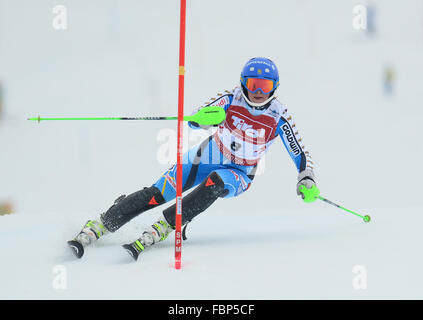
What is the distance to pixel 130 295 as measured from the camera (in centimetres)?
211

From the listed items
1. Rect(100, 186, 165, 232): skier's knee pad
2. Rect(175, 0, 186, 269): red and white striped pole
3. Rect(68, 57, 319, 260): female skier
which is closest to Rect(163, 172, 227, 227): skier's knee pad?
Rect(68, 57, 319, 260): female skier

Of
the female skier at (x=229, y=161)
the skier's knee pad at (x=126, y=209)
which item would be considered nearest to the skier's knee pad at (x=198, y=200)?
the female skier at (x=229, y=161)

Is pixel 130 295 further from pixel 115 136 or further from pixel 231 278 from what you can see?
pixel 115 136

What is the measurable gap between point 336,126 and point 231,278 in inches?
178

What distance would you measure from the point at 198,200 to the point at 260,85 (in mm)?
721

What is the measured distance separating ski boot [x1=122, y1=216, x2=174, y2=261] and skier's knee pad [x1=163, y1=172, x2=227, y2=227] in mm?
38

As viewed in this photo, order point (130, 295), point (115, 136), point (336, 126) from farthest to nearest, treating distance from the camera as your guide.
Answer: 1. point (336, 126)
2. point (115, 136)
3. point (130, 295)

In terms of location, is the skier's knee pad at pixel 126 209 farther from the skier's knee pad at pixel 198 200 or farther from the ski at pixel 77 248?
the ski at pixel 77 248

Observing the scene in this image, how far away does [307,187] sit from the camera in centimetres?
295

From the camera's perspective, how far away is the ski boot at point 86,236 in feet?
8.70

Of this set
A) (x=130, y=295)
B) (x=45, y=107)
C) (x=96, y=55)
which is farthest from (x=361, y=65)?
(x=130, y=295)

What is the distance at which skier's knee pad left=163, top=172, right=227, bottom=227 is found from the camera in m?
2.80

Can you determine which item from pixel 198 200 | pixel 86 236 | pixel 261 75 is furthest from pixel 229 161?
pixel 86 236

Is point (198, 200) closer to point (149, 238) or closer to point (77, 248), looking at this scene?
point (149, 238)
